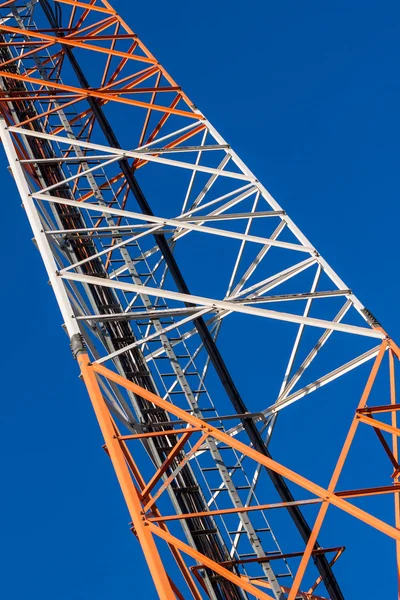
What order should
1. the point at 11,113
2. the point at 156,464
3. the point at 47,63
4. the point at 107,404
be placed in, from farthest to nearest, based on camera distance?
the point at 47,63 → the point at 11,113 → the point at 156,464 → the point at 107,404

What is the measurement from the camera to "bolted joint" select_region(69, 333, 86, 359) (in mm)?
18641

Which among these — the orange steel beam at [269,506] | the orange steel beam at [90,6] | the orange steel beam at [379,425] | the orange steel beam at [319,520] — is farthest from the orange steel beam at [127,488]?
the orange steel beam at [90,6]

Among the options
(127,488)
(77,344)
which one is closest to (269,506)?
Result: (127,488)

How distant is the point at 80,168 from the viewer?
2716 centimetres

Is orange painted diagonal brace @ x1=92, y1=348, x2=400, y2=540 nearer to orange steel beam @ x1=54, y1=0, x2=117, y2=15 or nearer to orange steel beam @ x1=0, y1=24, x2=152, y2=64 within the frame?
orange steel beam @ x1=0, y1=24, x2=152, y2=64

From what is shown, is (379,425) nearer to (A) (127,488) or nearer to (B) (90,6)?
(A) (127,488)

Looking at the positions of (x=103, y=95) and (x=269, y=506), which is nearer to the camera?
(x=269, y=506)

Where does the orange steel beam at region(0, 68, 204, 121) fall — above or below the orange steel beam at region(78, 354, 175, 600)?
above

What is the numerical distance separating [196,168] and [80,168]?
4.45 meters

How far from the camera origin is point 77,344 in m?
18.7

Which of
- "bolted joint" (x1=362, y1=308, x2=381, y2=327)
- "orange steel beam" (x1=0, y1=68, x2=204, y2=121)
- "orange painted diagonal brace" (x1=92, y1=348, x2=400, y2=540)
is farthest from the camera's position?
"orange steel beam" (x1=0, y1=68, x2=204, y2=121)

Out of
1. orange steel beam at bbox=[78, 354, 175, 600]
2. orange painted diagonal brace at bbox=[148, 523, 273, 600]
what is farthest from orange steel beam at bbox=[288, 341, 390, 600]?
orange steel beam at bbox=[78, 354, 175, 600]

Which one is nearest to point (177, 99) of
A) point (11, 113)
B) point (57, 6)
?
point (11, 113)

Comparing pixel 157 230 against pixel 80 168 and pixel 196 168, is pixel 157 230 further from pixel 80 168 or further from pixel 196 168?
pixel 80 168
